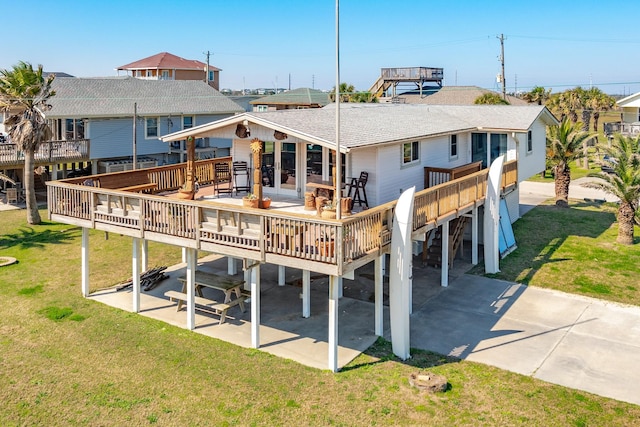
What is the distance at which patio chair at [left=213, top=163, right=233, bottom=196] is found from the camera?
1844 centimetres

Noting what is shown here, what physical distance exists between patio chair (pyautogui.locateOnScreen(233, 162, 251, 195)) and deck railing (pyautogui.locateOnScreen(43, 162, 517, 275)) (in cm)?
415

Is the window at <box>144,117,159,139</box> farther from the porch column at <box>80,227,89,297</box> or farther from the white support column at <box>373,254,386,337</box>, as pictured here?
the white support column at <box>373,254,386,337</box>

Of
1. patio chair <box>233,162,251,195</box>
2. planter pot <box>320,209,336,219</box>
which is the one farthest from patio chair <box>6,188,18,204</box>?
planter pot <box>320,209,336,219</box>

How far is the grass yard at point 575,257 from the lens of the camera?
17.0 m

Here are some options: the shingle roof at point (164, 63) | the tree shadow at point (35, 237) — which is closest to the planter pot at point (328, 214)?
the tree shadow at point (35, 237)

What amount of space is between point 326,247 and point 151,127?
23.9 meters

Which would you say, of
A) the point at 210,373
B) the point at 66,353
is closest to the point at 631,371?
the point at 210,373

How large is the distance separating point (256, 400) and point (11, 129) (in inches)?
750

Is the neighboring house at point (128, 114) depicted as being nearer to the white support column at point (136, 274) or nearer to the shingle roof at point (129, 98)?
the shingle roof at point (129, 98)

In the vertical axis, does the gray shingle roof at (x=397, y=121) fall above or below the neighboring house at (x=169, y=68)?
below

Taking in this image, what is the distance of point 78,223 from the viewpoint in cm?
1569

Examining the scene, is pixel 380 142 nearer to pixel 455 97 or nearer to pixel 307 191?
pixel 307 191

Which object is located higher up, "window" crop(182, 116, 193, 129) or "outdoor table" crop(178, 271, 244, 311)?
"window" crop(182, 116, 193, 129)

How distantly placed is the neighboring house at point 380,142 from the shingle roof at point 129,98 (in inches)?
583
